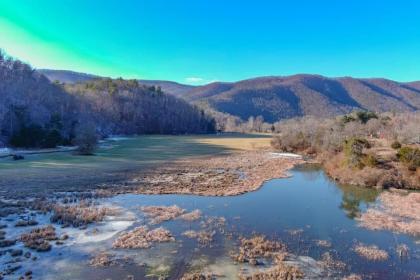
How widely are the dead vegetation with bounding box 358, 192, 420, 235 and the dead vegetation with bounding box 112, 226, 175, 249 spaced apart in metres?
12.0

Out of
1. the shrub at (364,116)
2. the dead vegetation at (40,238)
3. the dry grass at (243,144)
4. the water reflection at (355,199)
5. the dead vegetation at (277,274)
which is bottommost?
the water reflection at (355,199)

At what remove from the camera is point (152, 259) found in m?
13.4

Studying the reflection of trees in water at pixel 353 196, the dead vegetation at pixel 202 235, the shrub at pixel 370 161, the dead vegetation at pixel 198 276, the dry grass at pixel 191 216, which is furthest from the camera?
the shrub at pixel 370 161

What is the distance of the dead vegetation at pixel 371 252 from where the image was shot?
1425 centimetres

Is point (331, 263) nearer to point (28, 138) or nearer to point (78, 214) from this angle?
point (78, 214)

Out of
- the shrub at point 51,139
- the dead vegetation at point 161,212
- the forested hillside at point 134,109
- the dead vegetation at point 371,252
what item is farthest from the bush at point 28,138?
the dead vegetation at point 371,252

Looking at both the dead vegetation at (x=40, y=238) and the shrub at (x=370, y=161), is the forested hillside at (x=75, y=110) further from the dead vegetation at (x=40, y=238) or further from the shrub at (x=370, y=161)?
the shrub at (x=370, y=161)

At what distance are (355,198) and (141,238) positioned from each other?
19520 mm

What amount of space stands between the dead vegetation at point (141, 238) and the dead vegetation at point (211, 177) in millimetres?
10095

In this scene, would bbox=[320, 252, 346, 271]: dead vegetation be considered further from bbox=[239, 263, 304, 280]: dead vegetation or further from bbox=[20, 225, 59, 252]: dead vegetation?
bbox=[20, 225, 59, 252]: dead vegetation

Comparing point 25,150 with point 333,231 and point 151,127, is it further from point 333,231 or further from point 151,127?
point 151,127

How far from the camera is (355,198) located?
2719cm

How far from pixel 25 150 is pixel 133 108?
84903 millimetres

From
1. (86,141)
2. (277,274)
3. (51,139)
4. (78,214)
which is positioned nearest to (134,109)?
(51,139)
